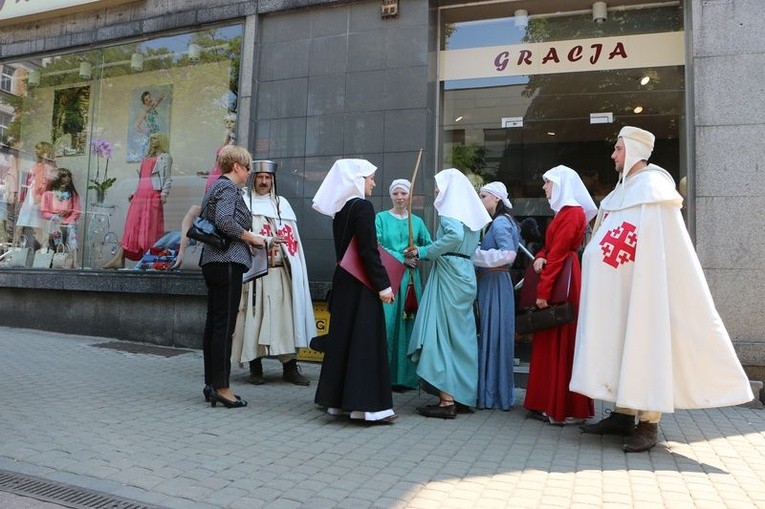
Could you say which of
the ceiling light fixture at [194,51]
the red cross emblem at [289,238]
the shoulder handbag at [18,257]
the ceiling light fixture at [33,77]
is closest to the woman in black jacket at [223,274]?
the red cross emblem at [289,238]

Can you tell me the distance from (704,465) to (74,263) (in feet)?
29.2

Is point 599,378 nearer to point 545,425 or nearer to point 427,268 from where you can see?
point 545,425

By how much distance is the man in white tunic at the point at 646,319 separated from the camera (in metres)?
3.81

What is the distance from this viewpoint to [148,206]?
905 cm

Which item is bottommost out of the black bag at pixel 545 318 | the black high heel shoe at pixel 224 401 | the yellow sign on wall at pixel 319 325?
the black high heel shoe at pixel 224 401

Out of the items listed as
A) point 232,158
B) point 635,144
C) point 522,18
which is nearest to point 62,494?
point 232,158

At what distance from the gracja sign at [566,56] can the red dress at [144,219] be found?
4575 millimetres

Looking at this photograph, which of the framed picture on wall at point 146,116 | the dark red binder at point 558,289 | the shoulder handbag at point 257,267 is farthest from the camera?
the framed picture on wall at point 146,116

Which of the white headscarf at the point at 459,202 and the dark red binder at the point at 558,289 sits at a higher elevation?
the white headscarf at the point at 459,202

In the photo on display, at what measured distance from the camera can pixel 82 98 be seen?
32.8 ft

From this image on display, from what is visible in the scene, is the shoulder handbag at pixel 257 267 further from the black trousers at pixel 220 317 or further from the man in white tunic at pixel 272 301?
the black trousers at pixel 220 317

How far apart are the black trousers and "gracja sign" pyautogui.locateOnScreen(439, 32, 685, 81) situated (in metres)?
4.33

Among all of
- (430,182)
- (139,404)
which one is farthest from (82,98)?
(139,404)

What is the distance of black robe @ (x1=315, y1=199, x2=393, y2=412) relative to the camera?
4410 mm
